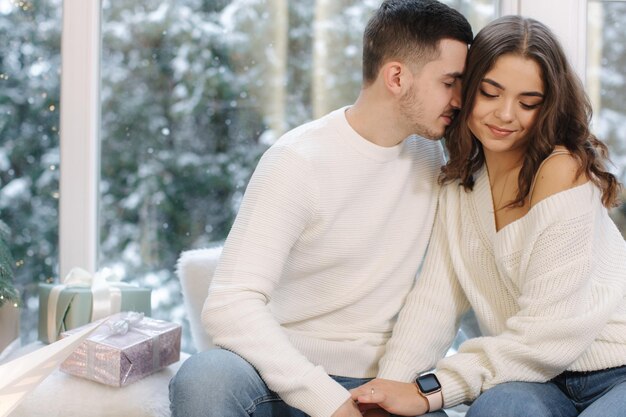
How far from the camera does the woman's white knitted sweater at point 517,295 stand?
146cm

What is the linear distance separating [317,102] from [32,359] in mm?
1623

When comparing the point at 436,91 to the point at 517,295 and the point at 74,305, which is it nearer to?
the point at 517,295

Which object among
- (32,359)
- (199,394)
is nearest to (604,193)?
(199,394)

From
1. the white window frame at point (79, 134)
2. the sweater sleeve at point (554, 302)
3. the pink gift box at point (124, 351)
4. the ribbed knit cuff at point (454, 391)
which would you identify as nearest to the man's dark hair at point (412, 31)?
the sweater sleeve at point (554, 302)

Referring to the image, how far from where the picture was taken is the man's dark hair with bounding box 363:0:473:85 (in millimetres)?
1649

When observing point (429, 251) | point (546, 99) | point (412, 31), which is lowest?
point (429, 251)

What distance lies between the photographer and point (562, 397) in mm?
1497

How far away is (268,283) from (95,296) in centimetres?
62

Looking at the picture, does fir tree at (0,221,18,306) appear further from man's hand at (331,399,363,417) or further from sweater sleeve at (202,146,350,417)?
man's hand at (331,399,363,417)

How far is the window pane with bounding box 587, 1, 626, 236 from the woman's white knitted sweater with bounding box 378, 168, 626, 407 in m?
0.62

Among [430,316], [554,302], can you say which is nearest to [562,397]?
[554,302]

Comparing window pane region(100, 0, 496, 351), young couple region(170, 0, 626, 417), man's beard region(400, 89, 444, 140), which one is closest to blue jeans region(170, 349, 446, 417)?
young couple region(170, 0, 626, 417)

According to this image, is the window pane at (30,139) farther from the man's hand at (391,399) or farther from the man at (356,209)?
the man's hand at (391,399)

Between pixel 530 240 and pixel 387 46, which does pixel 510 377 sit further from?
pixel 387 46
